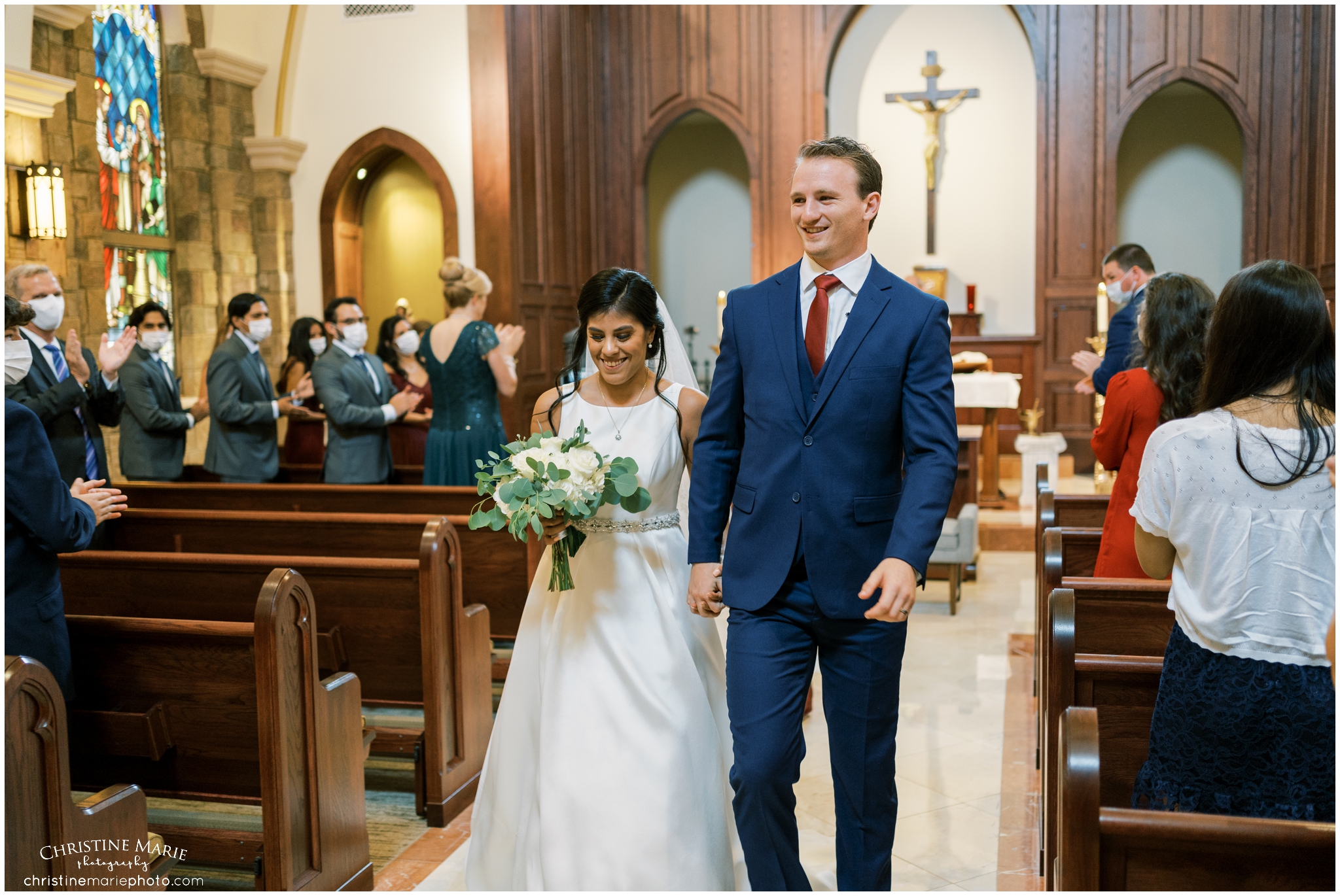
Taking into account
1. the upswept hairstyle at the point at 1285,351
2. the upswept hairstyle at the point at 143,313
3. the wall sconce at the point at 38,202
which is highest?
the wall sconce at the point at 38,202

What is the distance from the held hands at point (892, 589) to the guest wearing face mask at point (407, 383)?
208 inches

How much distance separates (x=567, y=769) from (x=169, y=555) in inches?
63.7

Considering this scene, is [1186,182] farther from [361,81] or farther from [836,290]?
[836,290]

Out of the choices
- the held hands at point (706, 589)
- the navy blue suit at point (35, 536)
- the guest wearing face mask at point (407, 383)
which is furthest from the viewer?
the guest wearing face mask at point (407, 383)

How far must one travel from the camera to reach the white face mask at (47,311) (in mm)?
4438

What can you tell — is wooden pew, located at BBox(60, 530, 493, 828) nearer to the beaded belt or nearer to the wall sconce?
the beaded belt

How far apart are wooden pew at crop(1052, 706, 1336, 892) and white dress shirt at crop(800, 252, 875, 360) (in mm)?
963

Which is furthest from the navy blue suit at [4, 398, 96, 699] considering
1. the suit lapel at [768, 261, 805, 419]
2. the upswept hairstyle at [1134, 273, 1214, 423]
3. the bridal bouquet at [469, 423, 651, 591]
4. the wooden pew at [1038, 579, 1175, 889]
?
the upswept hairstyle at [1134, 273, 1214, 423]

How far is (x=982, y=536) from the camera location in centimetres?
779

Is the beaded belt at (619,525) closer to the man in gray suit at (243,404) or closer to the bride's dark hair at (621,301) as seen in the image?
the bride's dark hair at (621,301)

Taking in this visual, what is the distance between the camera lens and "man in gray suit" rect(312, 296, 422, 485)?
550cm

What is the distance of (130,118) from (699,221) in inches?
238

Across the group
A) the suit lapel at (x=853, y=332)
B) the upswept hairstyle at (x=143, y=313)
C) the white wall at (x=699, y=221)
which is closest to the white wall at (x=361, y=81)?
the white wall at (x=699, y=221)

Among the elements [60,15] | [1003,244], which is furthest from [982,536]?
[60,15]
